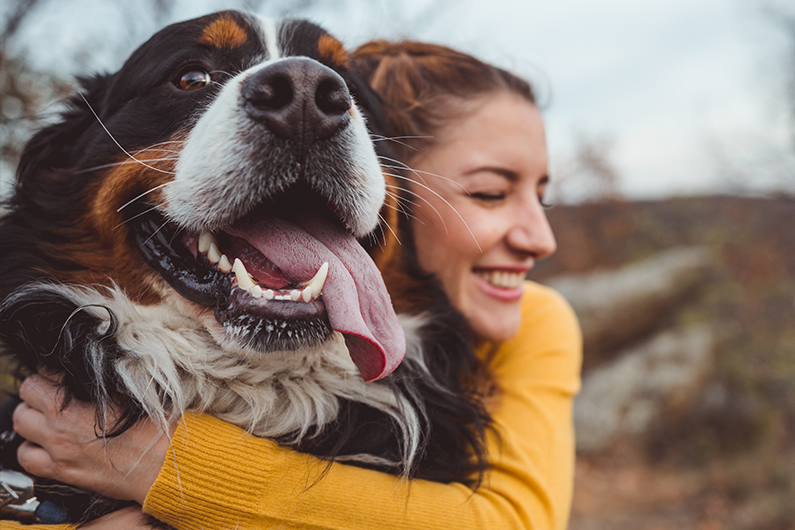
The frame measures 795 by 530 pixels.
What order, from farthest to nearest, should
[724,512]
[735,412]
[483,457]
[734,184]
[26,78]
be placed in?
1. [734,184]
2. [735,412]
3. [724,512]
4. [26,78]
5. [483,457]

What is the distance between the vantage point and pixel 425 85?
249cm

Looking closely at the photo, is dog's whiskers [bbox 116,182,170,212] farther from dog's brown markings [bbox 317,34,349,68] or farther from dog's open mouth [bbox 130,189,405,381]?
dog's brown markings [bbox 317,34,349,68]

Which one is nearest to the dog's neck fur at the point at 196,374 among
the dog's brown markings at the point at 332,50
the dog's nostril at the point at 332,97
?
the dog's nostril at the point at 332,97

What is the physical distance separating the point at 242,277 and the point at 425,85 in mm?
1416

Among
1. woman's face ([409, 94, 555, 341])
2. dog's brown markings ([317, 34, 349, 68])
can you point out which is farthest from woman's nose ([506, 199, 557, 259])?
dog's brown markings ([317, 34, 349, 68])

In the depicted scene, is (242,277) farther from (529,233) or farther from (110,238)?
(529,233)

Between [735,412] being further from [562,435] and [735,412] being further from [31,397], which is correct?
[31,397]

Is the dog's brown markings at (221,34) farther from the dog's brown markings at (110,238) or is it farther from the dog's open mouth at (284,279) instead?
the dog's open mouth at (284,279)

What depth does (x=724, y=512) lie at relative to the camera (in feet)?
16.7

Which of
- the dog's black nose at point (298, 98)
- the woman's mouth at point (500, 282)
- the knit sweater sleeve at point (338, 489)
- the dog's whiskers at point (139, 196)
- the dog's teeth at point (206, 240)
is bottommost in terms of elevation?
the knit sweater sleeve at point (338, 489)

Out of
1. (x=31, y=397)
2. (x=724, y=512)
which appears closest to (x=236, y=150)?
(x=31, y=397)

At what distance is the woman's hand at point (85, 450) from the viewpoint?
60.8 inches

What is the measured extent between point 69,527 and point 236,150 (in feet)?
3.80

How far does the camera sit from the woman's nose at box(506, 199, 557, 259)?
2.31 m
